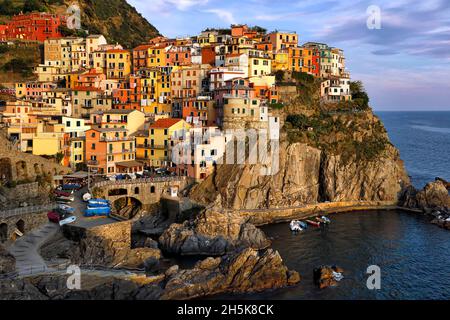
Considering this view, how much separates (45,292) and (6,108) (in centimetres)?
3519

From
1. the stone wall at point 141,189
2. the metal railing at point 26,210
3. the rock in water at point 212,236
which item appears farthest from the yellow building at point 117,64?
the metal railing at point 26,210

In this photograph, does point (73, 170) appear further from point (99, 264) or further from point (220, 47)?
point (220, 47)

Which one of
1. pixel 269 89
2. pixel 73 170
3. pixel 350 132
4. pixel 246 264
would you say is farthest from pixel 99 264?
pixel 350 132

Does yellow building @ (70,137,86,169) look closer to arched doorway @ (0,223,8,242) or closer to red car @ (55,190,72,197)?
red car @ (55,190,72,197)

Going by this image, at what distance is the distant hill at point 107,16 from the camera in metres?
95.2

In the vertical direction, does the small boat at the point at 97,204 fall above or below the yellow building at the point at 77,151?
below

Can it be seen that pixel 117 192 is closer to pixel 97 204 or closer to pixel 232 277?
pixel 97 204

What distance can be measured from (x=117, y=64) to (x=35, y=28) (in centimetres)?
2123

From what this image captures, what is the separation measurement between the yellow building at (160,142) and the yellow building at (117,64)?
21639 millimetres

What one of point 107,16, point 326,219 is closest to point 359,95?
point 326,219

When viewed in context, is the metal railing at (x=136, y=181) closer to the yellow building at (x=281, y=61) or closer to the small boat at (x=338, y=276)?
the small boat at (x=338, y=276)

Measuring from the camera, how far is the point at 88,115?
6562cm

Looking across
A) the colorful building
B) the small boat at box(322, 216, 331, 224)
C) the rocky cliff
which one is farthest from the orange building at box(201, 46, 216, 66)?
the small boat at box(322, 216, 331, 224)

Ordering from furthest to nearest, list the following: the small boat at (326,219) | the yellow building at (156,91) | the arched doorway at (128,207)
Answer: the yellow building at (156,91) < the small boat at (326,219) < the arched doorway at (128,207)
